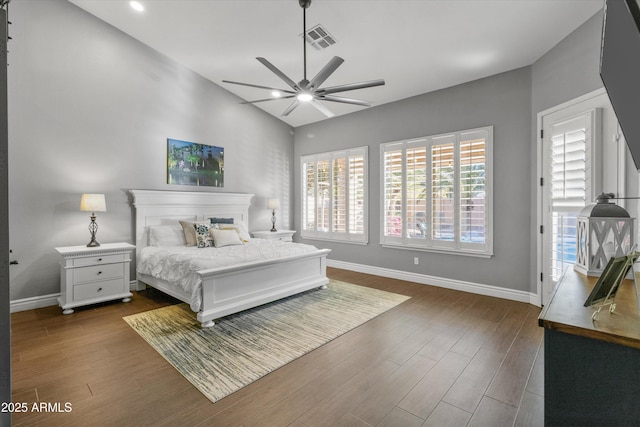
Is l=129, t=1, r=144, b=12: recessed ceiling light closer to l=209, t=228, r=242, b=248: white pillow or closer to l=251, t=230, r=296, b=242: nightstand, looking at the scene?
l=209, t=228, r=242, b=248: white pillow

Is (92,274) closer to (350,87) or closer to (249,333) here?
(249,333)

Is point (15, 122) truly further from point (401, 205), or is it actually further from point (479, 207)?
point (479, 207)

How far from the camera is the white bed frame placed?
325cm

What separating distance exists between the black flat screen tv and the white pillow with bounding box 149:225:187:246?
486cm

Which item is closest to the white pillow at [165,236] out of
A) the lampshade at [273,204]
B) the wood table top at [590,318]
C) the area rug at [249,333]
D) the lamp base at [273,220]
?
the area rug at [249,333]

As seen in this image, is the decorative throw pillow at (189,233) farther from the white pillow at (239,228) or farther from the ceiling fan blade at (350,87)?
the ceiling fan blade at (350,87)

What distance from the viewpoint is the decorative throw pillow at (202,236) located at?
4438 mm

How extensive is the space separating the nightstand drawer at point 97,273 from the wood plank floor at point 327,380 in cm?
50

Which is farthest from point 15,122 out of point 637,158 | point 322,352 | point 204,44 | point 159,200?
point 637,158

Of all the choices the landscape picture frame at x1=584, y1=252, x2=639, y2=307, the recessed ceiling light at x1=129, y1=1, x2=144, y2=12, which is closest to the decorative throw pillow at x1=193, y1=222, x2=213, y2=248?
the recessed ceiling light at x1=129, y1=1, x2=144, y2=12

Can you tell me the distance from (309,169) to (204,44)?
3073 mm

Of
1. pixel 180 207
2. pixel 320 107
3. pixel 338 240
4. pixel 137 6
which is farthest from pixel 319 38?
pixel 338 240

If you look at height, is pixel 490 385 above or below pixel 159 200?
below

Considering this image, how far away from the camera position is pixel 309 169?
6.64 meters
